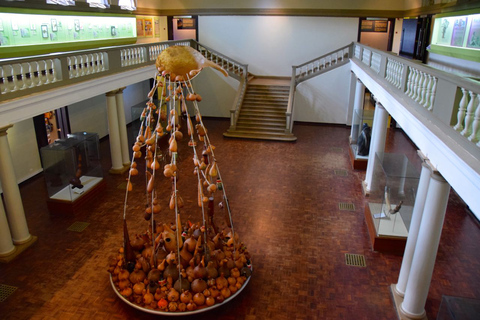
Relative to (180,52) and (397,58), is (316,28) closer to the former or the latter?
(397,58)

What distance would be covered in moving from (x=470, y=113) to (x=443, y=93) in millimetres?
974

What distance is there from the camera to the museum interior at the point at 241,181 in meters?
6.31

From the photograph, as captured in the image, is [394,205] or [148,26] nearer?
[394,205]

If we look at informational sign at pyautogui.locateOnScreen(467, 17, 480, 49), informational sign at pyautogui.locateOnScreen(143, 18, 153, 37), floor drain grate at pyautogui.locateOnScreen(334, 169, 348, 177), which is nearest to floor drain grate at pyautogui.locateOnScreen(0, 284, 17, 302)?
floor drain grate at pyautogui.locateOnScreen(334, 169, 348, 177)

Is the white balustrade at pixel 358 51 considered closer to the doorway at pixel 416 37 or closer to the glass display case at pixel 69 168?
the doorway at pixel 416 37

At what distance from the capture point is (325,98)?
65.2 feet

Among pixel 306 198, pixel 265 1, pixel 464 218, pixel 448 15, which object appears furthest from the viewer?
pixel 265 1

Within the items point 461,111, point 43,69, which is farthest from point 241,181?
point 461,111

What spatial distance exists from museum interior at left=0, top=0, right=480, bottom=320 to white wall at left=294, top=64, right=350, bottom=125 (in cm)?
12

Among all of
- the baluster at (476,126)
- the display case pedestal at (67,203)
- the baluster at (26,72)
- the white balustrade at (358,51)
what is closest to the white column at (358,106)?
the white balustrade at (358,51)

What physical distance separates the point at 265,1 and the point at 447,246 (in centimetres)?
1548

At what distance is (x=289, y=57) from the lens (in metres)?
20.6

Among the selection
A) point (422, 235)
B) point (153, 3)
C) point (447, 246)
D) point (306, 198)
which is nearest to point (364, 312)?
point (422, 235)

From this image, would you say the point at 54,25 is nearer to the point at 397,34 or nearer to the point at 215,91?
the point at 215,91
